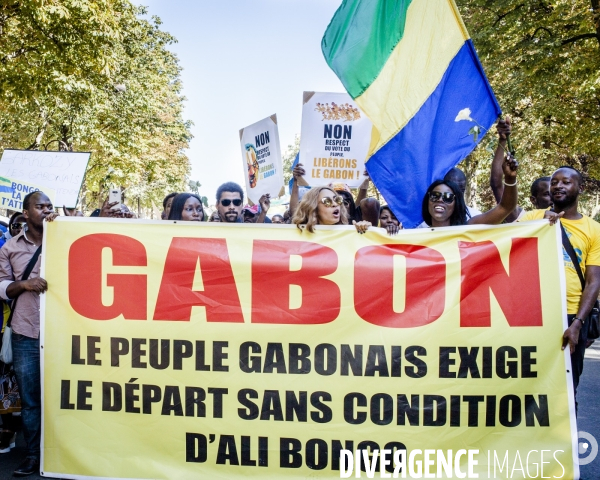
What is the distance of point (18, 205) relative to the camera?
26.4 ft

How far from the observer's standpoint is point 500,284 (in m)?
4.16

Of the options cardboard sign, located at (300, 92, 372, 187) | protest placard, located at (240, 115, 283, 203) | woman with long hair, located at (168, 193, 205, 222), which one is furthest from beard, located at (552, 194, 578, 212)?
protest placard, located at (240, 115, 283, 203)

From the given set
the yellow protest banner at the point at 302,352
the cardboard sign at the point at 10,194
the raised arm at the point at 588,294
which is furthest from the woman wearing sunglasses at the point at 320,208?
the cardboard sign at the point at 10,194

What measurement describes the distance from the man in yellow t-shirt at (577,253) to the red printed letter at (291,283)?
61.1 inches

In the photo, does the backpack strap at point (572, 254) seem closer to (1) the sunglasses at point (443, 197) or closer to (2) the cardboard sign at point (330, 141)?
(1) the sunglasses at point (443, 197)

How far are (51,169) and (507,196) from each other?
253 inches

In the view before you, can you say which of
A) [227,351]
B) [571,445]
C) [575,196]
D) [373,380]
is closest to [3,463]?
[227,351]

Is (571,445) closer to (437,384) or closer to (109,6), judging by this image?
(437,384)

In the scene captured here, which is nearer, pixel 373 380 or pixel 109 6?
pixel 373 380

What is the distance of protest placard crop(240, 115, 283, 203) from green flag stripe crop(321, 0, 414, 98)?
2.56 meters

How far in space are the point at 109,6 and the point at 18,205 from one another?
5.68 metres

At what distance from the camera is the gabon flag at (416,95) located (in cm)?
477

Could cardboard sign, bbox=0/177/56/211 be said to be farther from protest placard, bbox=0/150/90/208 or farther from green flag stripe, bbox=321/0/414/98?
green flag stripe, bbox=321/0/414/98

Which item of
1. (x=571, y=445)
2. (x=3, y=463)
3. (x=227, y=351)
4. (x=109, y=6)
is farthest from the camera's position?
(x=109, y=6)
